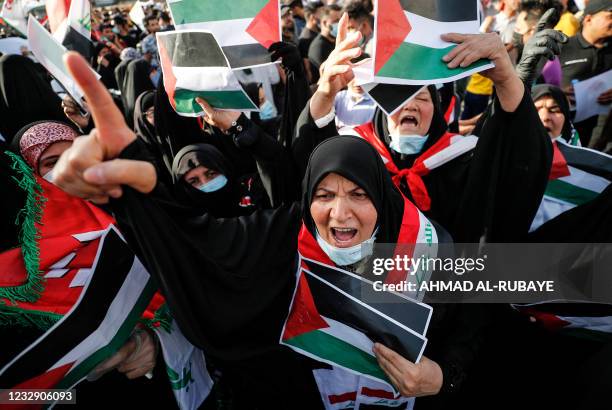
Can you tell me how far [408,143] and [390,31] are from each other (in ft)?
2.84

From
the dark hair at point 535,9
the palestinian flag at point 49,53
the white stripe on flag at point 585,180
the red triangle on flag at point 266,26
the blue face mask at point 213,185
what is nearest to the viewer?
the red triangle on flag at point 266,26

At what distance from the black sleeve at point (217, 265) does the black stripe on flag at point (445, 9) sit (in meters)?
0.93

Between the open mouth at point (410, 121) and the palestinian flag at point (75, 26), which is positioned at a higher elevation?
the palestinian flag at point (75, 26)

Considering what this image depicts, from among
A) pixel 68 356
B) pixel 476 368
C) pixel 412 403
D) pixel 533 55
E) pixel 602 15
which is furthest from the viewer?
pixel 602 15

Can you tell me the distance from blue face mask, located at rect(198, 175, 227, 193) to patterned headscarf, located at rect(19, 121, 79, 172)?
0.72 metres

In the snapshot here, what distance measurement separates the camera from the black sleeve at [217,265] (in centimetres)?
120

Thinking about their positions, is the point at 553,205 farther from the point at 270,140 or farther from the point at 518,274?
the point at 270,140

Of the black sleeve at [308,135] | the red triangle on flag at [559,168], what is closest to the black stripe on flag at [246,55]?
the black sleeve at [308,135]

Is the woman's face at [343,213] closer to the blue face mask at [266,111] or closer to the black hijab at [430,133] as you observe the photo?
the black hijab at [430,133]

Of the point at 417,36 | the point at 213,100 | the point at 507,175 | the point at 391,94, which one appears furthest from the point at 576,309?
the point at 213,100

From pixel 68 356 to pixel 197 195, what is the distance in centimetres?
125

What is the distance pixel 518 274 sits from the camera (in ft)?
6.22

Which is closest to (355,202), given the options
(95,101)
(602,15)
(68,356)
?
(95,101)

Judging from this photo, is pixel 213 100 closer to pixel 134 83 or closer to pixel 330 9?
pixel 134 83
